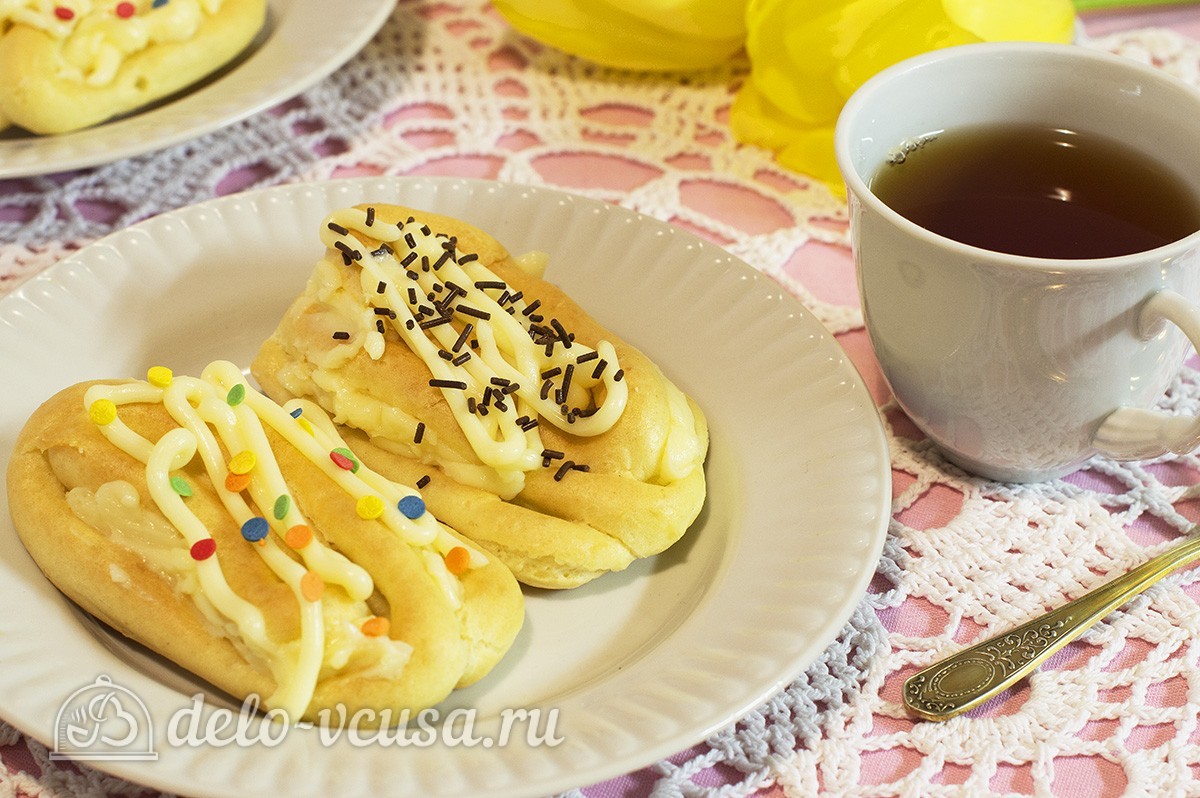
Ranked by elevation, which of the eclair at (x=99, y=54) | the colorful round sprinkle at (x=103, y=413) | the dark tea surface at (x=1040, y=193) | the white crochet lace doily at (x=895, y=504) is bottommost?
the white crochet lace doily at (x=895, y=504)

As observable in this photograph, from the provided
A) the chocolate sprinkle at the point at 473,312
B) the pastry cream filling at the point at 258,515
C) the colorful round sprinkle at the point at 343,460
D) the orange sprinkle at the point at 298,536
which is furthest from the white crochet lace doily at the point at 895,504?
the chocolate sprinkle at the point at 473,312

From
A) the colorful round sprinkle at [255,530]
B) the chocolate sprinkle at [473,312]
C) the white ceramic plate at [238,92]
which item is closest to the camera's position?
the colorful round sprinkle at [255,530]

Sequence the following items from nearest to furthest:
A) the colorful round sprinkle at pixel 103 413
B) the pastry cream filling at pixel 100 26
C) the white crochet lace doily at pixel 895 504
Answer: the white crochet lace doily at pixel 895 504
the colorful round sprinkle at pixel 103 413
the pastry cream filling at pixel 100 26

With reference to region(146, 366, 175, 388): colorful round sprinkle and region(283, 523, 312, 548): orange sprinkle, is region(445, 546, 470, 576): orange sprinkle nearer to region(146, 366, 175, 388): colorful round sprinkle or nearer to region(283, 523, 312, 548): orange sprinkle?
region(283, 523, 312, 548): orange sprinkle

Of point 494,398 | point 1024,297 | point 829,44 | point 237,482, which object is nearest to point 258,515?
point 237,482

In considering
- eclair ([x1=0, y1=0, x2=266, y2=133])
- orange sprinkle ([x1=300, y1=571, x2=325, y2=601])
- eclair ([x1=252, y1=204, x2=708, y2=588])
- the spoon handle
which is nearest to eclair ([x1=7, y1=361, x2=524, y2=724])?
orange sprinkle ([x1=300, y1=571, x2=325, y2=601])

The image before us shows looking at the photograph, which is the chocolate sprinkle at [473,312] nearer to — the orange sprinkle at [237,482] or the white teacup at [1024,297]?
the orange sprinkle at [237,482]

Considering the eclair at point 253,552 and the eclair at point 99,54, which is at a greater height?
the eclair at point 99,54
